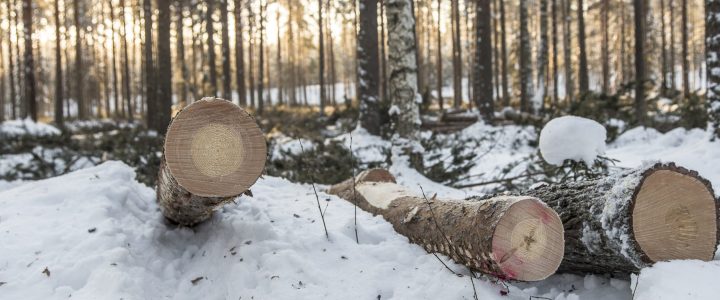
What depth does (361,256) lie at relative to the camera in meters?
3.34

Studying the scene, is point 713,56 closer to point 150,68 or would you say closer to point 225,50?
point 150,68

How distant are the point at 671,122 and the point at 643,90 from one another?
1.08 meters

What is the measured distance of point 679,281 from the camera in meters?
2.37

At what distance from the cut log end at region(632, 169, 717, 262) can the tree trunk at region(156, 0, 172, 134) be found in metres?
10.8

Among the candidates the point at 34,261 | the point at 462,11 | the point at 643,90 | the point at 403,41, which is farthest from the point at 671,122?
the point at 462,11

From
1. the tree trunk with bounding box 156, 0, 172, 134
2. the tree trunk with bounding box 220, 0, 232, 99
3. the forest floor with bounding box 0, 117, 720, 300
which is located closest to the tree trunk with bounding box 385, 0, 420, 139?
the forest floor with bounding box 0, 117, 720, 300

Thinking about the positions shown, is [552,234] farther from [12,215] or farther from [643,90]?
[643,90]

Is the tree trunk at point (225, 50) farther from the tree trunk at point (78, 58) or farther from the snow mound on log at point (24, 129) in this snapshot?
the tree trunk at point (78, 58)

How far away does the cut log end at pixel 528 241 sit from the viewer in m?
2.63

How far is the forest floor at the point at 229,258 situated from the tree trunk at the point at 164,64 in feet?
25.1

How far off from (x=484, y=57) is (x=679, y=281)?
35.9 feet

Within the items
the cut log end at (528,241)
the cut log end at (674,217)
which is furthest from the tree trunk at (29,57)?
the cut log end at (674,217)

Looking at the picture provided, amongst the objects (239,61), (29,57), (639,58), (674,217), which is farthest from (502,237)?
(239,61)

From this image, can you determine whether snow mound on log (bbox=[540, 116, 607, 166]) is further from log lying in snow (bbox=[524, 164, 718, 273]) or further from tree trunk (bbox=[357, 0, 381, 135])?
tree trunk (bbox=[357, 0, 381, 135])
